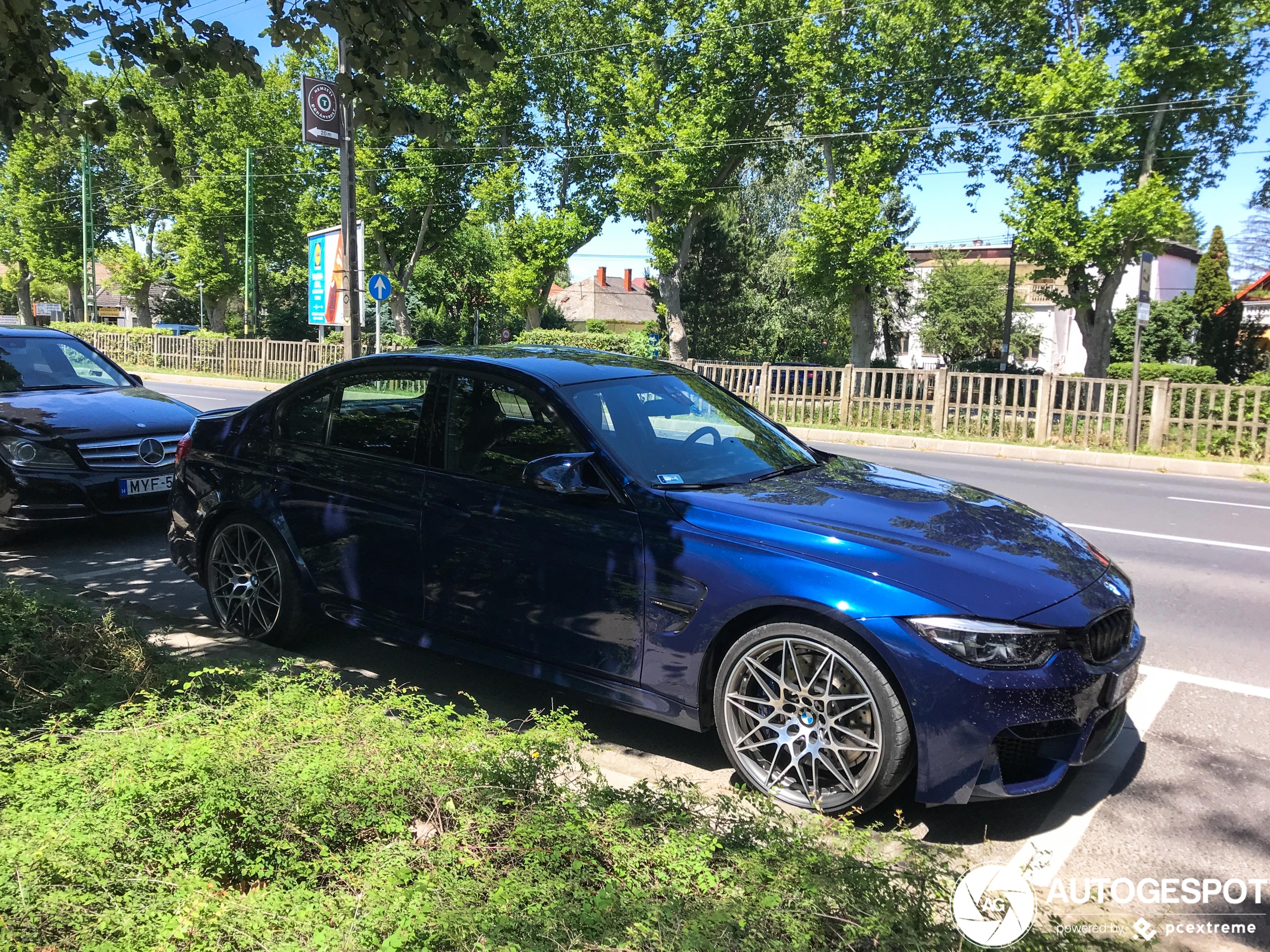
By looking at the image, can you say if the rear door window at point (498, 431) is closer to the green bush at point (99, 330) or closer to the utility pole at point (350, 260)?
the utility pole at point (350, 260)

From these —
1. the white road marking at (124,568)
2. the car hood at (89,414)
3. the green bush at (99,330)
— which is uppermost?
the green bush at (99,330)

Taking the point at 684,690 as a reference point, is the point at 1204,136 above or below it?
above

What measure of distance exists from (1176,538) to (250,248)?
4112cm

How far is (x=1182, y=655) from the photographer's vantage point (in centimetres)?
549

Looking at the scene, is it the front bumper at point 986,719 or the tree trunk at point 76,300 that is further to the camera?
the tree trunk at point 76,300

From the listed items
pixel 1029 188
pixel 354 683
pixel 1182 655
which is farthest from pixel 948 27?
pixel 354 683

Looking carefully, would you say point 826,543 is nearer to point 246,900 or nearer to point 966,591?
point 966,591

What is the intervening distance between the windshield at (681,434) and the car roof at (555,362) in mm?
90

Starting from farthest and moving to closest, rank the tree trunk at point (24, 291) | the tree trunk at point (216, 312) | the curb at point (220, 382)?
the tree trunk at point (24, 291) → the tree trunk at point (216, 312) → the curb at point (220, 382)

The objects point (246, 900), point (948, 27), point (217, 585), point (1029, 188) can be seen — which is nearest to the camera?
point (246, 900)

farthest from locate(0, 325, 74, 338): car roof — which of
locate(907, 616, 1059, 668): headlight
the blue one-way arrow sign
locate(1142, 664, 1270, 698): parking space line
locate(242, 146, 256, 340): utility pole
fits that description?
locate(242, 146, 256, 340): utility pole

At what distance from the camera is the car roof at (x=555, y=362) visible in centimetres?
459

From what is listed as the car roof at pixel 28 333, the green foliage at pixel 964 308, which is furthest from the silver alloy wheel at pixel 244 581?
the green foliage at pixel 964 308

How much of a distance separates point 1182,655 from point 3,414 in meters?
8.46
